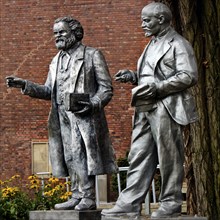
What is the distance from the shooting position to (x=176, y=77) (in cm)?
726

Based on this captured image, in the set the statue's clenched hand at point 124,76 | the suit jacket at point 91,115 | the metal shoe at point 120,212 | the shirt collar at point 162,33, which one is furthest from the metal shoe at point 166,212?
the shirt collar at point 162,33

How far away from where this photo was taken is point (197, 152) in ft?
36.2

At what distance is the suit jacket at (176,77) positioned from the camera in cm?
724

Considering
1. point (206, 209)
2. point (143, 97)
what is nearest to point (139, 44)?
point (206, 209)

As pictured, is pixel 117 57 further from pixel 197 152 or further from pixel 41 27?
pixel 197 152

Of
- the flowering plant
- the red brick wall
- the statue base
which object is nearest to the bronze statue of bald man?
the statue base

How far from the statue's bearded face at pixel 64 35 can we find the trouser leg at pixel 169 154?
1.20 metres

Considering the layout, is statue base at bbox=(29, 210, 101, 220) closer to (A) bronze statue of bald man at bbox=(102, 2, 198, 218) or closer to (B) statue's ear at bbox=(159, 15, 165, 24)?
(A) bronze statue of bald man at bbox=(102, 2, 198, 218)

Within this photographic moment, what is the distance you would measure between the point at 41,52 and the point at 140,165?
1210 centimetres

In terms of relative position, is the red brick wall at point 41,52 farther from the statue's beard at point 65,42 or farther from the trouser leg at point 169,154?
the trouser leg at point 169,154

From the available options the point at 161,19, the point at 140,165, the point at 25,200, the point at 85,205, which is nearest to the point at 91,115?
the point at 140,165

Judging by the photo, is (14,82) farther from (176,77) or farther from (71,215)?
(176,77)

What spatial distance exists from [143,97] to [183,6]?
4301 mm

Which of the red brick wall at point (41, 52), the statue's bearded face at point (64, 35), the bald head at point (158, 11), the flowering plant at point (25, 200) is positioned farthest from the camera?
the red brick wall at point (41, 52)
